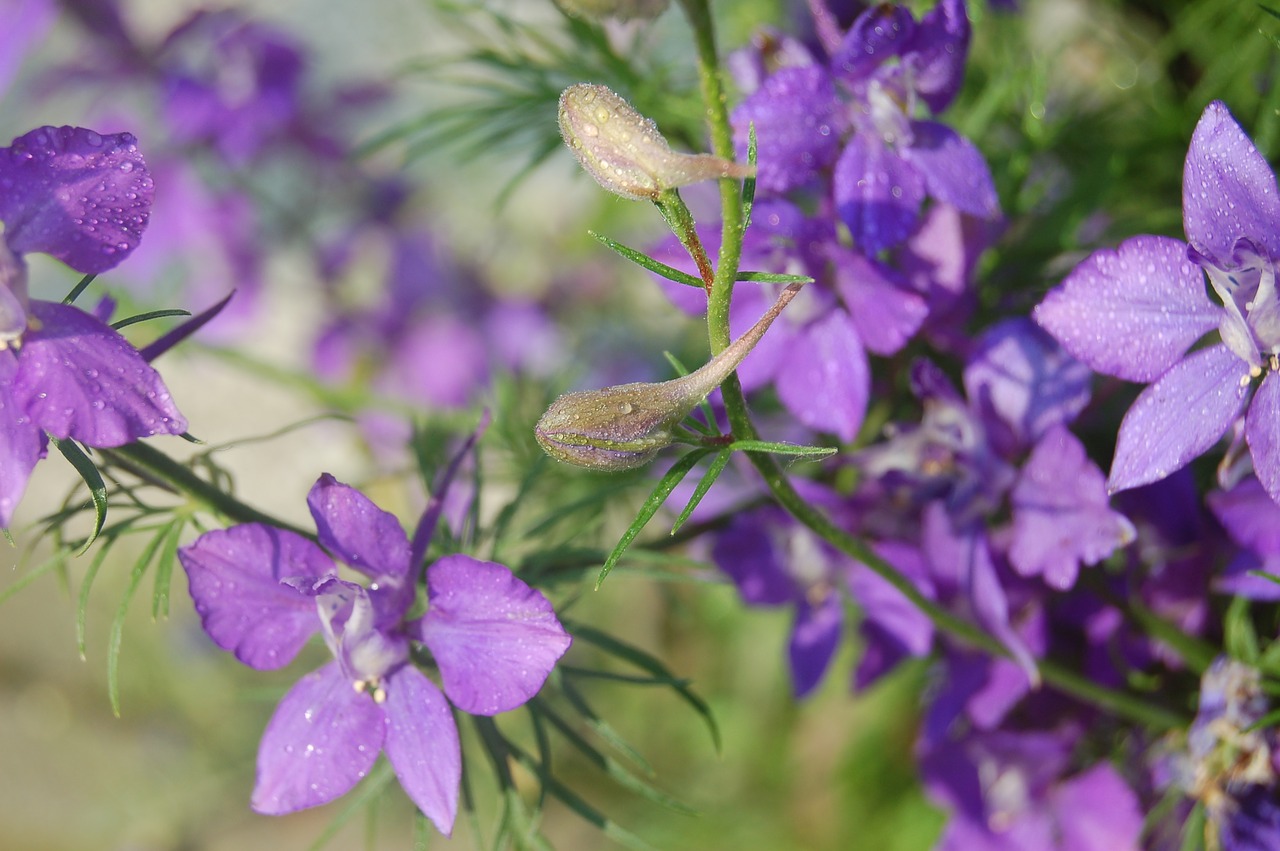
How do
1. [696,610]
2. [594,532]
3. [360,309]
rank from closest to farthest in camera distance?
[594,532], [360,309], [696,610]

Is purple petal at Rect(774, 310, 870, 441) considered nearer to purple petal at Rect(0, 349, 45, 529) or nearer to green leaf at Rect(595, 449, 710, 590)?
green leaf at Rect(595, 449, 710, 590)

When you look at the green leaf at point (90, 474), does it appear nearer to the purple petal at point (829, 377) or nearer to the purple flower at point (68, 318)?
the purple flower at point (68, 318)

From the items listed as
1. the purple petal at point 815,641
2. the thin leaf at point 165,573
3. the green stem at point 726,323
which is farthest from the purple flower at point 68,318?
the purple petal at point 815,641

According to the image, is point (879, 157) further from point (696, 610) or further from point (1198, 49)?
point (696, 610)

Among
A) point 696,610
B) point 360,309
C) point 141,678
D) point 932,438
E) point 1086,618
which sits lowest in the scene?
point 141,678

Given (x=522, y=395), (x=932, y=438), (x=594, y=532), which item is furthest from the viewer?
(x=522, y=395)

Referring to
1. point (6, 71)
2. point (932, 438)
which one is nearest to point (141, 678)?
point (6, 71)

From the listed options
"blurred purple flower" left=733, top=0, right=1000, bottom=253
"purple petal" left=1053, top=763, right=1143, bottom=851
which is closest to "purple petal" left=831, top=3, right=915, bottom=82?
"blurred purple flower" left=733, top=0, right=1000, bottom=253

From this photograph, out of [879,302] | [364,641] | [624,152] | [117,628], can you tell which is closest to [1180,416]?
[879,302]
